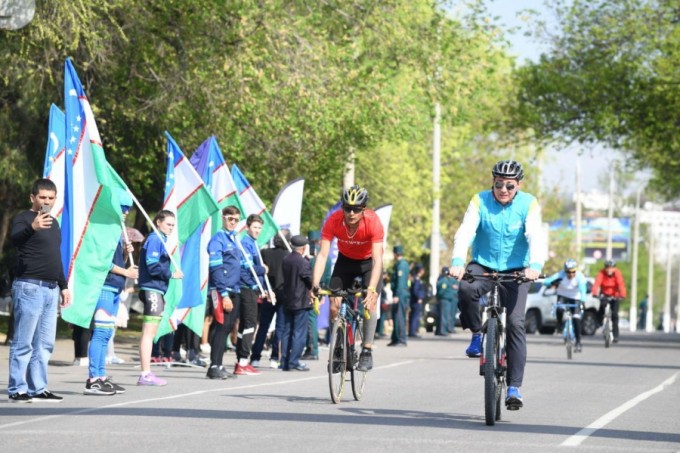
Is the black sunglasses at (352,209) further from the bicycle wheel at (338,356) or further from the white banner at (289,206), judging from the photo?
the white banner at (289,206)

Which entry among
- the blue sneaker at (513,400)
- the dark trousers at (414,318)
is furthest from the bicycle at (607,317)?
the blue sneaker at (513,400)

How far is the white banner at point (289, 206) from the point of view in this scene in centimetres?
2505

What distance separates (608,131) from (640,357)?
601 inches

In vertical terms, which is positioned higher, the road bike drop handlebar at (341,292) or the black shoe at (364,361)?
the road bike drop handlebar at (341,292)

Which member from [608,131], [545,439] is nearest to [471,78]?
[608,131]

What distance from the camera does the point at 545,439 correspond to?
11.1 metres

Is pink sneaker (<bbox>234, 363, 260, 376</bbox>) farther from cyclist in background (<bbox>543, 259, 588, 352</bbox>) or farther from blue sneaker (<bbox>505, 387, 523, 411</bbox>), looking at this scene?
cyclist in background (<bbox>543, 259, 588, 352</bbox>)

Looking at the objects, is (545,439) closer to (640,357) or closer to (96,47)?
(96,47)

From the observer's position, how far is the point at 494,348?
11.8m

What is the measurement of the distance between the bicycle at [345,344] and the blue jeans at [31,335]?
2.38 metres

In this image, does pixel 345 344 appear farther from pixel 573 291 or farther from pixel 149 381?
pixel 573 291

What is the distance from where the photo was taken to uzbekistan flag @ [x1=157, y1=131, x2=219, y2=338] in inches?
Answer: 761

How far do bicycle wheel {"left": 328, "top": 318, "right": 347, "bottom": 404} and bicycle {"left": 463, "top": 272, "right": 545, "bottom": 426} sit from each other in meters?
2.03

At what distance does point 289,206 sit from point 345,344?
37.1 ft
